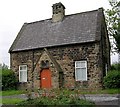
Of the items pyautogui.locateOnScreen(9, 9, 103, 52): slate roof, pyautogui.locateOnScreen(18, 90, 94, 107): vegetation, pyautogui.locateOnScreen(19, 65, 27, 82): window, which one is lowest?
pyautogui.locateOnScreen(18, 90, 94, 107): vegetation

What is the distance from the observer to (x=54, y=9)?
3406 centimetres

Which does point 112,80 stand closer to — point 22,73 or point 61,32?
point 61,32

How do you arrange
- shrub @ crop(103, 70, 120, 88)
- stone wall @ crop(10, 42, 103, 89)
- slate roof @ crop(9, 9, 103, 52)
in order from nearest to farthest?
shrub @ crop(103, 70, 120, 88), stone wall @ crop(10, 42, 103, 89), slate roof @ crop(9, 9, 103, 52)

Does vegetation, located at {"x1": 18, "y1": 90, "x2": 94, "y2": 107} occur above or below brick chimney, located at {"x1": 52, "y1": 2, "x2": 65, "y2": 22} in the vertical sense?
below

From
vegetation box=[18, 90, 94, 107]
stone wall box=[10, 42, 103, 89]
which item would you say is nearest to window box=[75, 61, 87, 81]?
stone wall box=[10, 42, 103, 89]

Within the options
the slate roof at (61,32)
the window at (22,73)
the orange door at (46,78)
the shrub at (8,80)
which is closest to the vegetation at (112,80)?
the slate roof at (61,32)

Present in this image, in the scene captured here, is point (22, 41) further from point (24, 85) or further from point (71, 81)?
point (71, 81)

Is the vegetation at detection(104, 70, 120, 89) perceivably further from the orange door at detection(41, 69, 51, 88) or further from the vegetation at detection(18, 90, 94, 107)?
the vegetation at detection(18, 90, 94, 107)

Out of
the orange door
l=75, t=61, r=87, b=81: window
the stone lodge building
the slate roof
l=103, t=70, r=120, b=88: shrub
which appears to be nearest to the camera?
l=103, t=70, r=120, b=88: shrub

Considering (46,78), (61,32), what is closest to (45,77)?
(46,78)

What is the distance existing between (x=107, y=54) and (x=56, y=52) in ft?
21.6

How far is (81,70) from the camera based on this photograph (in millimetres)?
28359

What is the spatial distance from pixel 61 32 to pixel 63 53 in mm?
3317

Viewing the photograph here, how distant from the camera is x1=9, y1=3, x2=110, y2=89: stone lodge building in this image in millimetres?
27922
